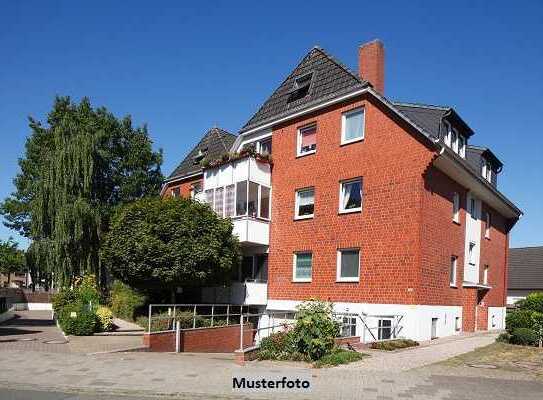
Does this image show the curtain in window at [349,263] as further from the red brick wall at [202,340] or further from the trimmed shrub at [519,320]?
the trimmed shrub at [519,320]

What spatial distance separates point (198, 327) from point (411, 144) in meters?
10.5

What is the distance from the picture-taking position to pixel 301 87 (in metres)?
25.9

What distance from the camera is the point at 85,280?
100 ft

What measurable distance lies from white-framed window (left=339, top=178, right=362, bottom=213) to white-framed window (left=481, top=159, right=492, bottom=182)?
345 inches

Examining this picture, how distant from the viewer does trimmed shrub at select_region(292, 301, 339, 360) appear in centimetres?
1449

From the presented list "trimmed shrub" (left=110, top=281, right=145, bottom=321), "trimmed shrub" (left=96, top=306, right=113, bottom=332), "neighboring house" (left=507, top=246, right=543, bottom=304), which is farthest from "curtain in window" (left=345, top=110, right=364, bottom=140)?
"neighboring house" (left=507, top=246, right=543, bottom=304)

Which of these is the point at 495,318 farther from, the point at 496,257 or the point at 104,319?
the point at 104,319

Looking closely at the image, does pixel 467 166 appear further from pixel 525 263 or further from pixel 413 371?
pixel 525 263

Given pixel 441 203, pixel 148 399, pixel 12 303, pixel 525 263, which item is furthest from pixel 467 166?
pixel 12 303

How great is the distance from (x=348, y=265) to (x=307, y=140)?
6.13 meters

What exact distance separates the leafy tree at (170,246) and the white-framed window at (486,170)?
1332 cm

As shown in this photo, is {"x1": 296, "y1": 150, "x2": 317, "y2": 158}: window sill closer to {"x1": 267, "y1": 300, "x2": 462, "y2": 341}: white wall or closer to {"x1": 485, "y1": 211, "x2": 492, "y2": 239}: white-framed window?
{"x1": 267, "y1": 300, "x2": 462, "y2": 341}: white wall

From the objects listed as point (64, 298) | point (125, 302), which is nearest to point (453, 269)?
point (125, 302)

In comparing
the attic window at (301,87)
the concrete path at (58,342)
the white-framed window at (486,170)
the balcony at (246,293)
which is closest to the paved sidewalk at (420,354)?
the concrete path at (58,342)
